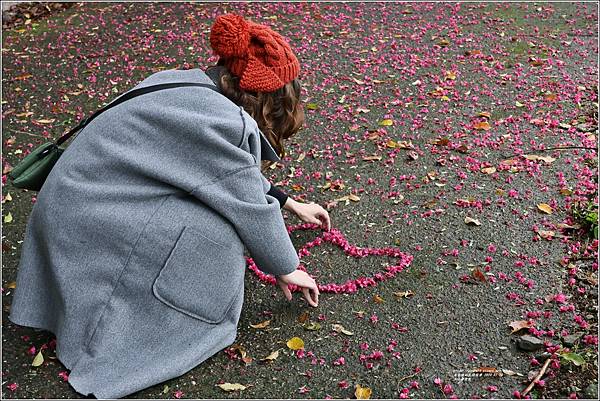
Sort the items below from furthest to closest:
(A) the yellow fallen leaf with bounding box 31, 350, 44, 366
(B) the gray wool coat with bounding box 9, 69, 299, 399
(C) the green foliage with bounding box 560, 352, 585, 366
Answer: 1. (A) the yellow fallen leaf with bounding box 31, 350, 44, 366
2. (C) the green foliage with bounding box 560, 352, 585, 366
3. (B) the gray wool coat with bounding box 9, 69, 299, 399

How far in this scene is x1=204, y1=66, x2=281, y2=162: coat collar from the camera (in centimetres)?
278

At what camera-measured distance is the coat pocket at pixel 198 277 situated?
8.63ft

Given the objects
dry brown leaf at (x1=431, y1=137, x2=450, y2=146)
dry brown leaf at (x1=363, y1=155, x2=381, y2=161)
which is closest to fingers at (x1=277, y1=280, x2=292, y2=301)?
dry brown leaf at (x1=363, y1=155, x2=381, y2=161)

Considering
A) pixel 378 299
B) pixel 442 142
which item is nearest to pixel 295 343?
pixel 378 299

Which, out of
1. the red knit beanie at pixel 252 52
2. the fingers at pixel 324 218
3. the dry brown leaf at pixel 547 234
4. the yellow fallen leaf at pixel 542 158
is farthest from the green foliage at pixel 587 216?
the red knit beanie at pixel 252 52

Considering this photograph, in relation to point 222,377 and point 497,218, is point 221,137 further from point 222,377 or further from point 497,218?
point 497,218

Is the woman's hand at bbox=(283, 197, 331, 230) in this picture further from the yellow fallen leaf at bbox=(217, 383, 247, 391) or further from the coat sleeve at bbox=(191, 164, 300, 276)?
the yellow fallen leaf at bbox=(217, 383, 247, 391)

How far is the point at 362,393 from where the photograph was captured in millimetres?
2699

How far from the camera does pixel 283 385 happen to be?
277cm

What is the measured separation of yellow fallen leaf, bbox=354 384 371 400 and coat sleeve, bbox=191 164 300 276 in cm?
56

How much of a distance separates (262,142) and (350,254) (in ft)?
3.02

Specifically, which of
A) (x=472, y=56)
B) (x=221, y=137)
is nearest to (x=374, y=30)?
(x=472, y=56)

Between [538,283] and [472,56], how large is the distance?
3080 millimetres

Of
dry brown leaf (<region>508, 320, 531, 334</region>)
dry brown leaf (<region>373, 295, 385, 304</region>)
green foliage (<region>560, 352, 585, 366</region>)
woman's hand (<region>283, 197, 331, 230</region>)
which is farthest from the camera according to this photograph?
woman's hand (<region>283, 197, 331, 230</region>)
